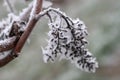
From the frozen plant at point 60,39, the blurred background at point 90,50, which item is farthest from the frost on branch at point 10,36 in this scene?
the blurred background at point 90,50

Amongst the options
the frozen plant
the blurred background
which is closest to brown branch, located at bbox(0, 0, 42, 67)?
the frozen plant

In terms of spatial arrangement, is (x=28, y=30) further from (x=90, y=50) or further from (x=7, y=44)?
(x=90, y=50)

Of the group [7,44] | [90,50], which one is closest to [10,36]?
[7,44]

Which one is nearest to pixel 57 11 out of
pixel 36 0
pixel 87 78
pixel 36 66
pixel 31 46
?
pixel 36 0

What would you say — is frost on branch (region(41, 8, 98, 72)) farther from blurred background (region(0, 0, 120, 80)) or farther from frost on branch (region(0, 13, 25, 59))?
blurred background (region(0, 0, 120, 80))

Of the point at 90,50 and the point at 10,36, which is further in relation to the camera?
the point at 90,50

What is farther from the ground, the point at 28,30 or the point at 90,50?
the point at 90,50

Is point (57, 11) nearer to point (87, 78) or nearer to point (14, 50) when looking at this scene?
point (14, 50)
